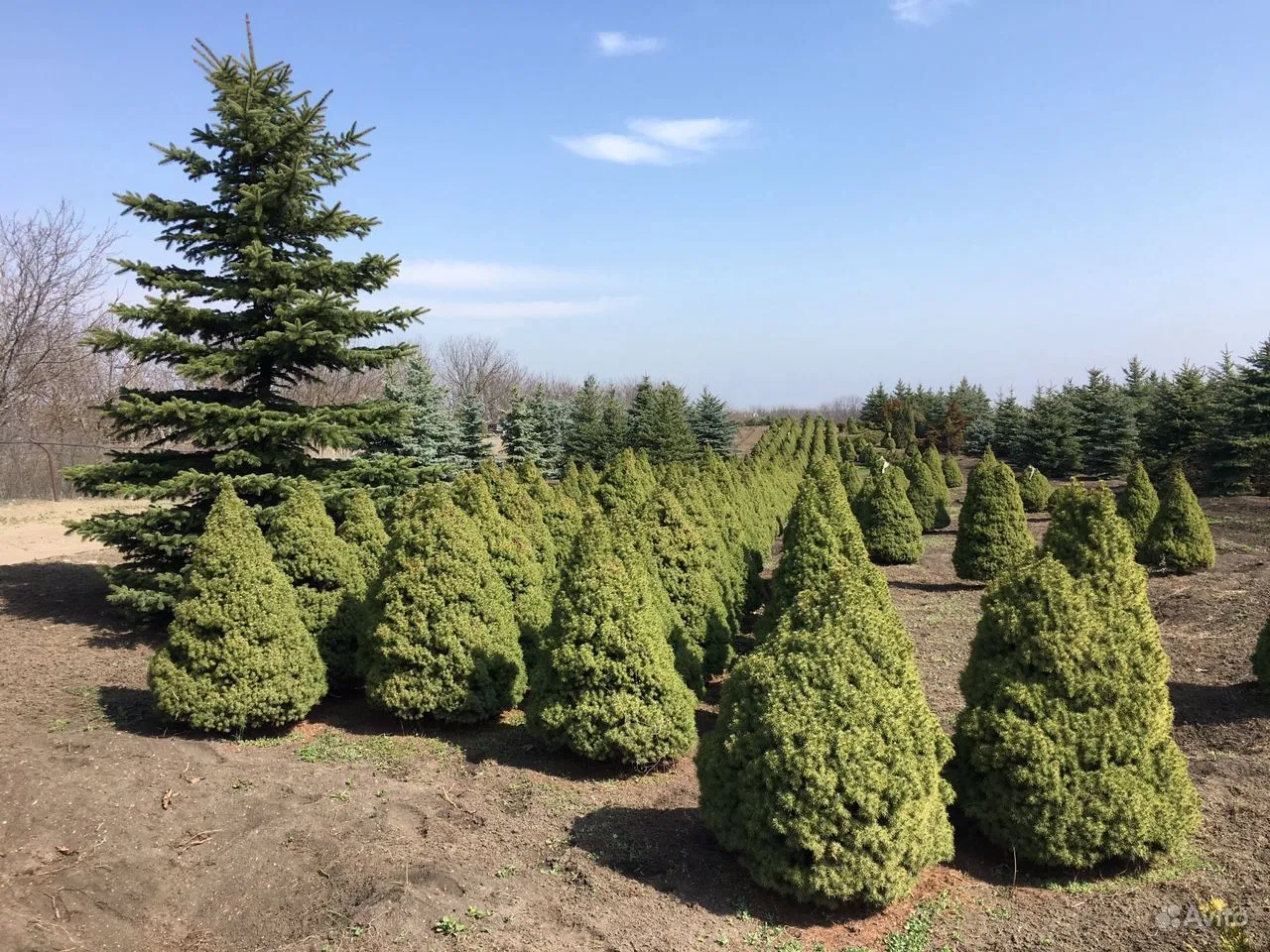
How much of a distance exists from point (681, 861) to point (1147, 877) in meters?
2.78

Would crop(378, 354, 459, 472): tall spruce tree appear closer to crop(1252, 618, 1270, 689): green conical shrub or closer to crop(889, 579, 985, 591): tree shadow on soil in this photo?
crop(889, 579, 985, 591): tree shadow on soil

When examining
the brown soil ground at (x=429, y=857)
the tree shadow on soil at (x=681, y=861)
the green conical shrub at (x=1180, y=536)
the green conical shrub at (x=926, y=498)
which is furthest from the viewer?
the green conical shrub at (x=926, y=498)

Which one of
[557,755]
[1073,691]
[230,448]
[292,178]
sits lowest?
[557,755]

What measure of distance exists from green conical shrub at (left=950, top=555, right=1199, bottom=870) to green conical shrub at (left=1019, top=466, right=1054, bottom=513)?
778 inches

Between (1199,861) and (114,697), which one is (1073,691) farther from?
(114,697)

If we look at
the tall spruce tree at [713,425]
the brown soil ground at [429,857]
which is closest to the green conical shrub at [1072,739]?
the brown soil ground at [429,857]

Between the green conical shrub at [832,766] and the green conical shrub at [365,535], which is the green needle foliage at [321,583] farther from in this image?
the green conical shrub at [832,766]

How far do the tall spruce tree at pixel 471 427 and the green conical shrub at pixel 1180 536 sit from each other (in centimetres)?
2051

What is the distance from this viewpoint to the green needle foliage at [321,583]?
793cm

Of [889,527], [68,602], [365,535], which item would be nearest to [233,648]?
[365,535]

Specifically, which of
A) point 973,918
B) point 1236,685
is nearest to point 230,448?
point 973,918

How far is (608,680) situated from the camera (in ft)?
20.9

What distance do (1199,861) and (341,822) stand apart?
5.35m

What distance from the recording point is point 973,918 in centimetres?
447
